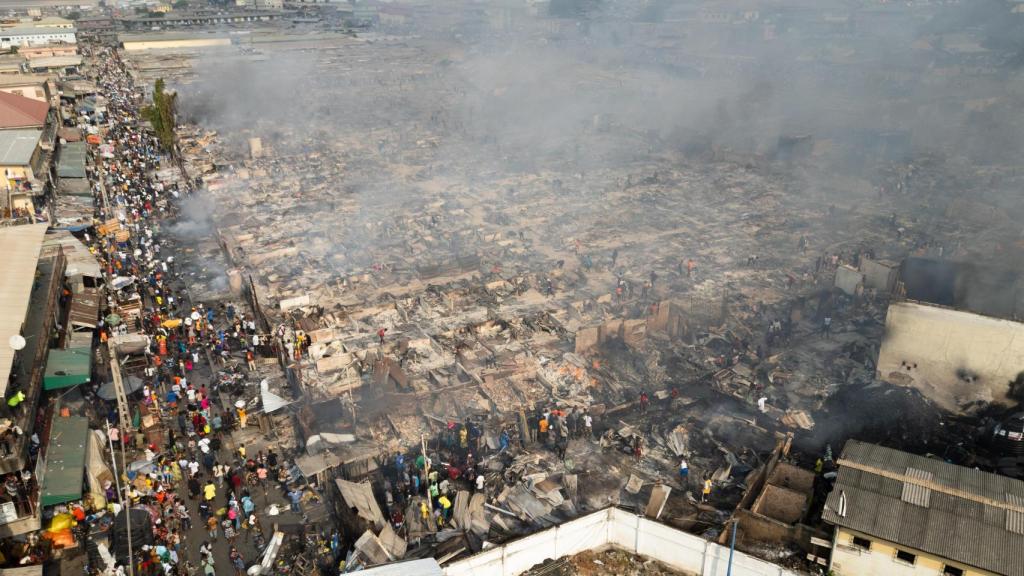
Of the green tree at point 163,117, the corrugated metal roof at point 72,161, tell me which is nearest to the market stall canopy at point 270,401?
the corrugated metal roof at point 72,161

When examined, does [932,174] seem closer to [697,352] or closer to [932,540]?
[697,352]

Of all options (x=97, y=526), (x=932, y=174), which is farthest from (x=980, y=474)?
(x=932, y=174)

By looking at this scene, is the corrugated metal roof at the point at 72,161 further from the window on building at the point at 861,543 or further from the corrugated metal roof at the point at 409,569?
the window on building at the point at 861,543

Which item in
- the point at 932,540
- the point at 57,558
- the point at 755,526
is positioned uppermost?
the point at 932,540

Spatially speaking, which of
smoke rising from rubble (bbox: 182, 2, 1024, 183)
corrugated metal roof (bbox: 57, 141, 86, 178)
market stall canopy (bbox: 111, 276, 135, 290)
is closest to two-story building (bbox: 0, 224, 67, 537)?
market stall canopy (bbox: 111, 276, 135, 290)

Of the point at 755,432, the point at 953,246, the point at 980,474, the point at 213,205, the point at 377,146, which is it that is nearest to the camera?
the point at 980,474

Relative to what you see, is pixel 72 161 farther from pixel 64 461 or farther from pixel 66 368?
pixel 64 461
